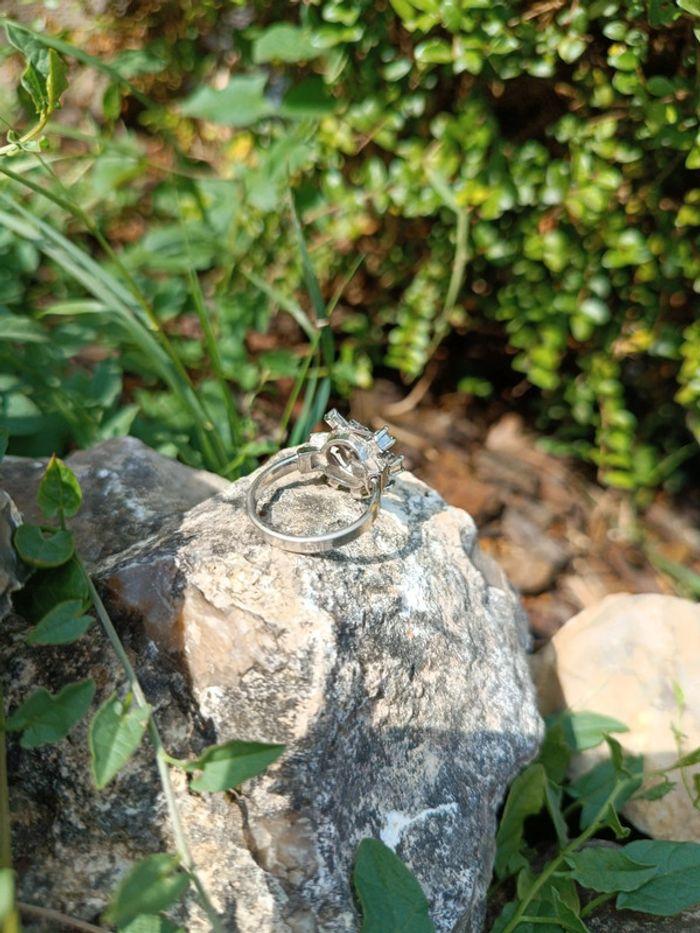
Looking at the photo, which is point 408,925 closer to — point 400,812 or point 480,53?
point 400,812

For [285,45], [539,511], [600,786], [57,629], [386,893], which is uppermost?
[285,45]

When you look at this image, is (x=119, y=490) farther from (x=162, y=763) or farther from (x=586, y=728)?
(x=586, y=728)

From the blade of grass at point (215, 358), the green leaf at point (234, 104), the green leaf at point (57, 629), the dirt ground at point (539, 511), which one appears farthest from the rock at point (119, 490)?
the dirt ground at point (539, 511)

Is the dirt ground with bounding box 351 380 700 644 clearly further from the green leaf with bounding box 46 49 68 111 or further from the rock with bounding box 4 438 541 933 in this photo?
the green leaf with bounding box 46 49 68 111

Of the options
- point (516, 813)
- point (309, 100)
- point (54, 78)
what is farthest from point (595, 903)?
point (309, 100)

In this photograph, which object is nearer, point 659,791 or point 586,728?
point 659,791

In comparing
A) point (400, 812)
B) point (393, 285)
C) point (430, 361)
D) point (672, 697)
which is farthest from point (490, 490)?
point (400, 812)

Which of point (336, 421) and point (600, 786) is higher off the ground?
point (336, 421)
